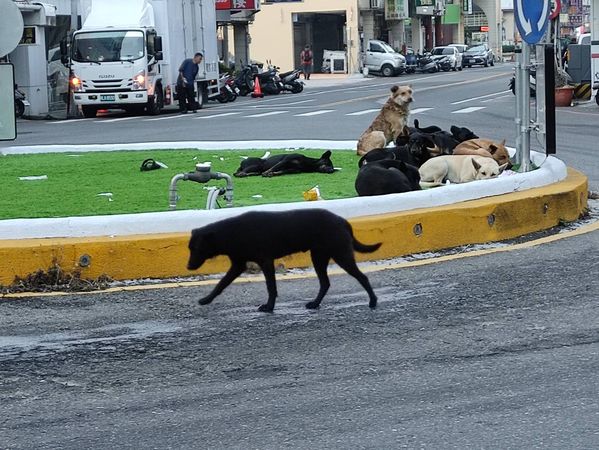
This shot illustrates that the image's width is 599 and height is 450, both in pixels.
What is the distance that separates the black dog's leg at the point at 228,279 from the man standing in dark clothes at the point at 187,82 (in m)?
27.8

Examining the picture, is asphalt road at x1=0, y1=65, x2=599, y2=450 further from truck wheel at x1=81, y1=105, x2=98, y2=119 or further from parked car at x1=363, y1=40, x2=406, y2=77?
parked car at x1=363, y1=40, x2=406, y2=77

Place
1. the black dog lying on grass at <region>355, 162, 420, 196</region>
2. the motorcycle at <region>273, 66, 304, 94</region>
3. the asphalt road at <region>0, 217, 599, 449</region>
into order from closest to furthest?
1. the asphalt road at <region>0, 217, 599, 449</region>
2. the black dog lying on grass at <region>355, 162, 420, 196</region>
3. the motorcycle at <region>273, 66, 304, 94</region>

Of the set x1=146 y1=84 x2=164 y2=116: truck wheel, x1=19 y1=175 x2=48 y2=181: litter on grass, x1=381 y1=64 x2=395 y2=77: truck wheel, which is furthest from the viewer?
x1=381 y1=64 x2=395 y2=77: truck wheel

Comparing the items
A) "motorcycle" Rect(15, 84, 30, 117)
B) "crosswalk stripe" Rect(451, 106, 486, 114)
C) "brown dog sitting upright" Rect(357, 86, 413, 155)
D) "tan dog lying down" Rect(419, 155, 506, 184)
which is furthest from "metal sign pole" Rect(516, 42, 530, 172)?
"motorcycle" Rect(15, 84, 30, 117)

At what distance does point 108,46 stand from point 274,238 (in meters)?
27.3

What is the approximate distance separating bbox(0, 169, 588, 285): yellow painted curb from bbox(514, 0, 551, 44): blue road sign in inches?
53.8

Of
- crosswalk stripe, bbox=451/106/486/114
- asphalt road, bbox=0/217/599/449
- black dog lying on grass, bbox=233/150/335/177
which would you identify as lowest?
asphalt road, bbox=0/217/599/449

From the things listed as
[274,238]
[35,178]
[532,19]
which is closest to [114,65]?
[35,178]

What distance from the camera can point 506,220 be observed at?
1026cm

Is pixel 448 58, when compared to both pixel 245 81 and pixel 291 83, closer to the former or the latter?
pixel 291 83

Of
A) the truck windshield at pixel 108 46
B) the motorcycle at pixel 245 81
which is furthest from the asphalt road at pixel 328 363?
the motorcycle at pixel 245 81

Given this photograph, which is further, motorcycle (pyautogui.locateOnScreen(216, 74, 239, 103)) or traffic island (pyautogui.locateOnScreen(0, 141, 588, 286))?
motorcycle (pyautogui.locateOnScreen(216, 74, 239, 103))

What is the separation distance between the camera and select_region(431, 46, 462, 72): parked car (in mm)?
75838

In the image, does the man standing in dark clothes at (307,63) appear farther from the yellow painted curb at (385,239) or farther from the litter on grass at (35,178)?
the yellow painted curb at (385,239)
